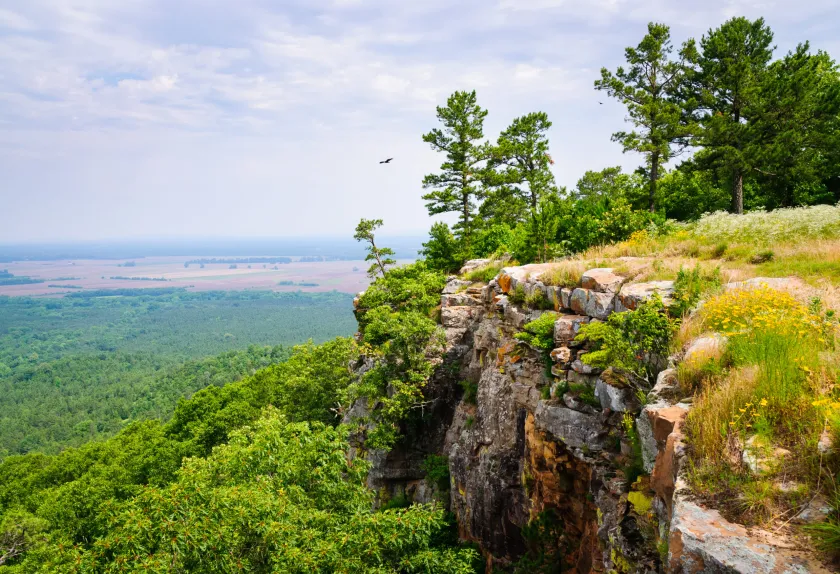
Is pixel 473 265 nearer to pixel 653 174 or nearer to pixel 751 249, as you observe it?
pixel 653 174

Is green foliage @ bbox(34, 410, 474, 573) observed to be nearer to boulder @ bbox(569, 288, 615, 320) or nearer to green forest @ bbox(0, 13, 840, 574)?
green forest @ bbox(0, 13, 840, 574)

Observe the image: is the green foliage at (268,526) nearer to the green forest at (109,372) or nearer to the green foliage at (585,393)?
the green foliage at (585,393)

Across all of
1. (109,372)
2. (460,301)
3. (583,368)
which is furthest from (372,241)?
(109,372)

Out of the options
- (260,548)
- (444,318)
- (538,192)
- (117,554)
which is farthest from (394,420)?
(538,192)

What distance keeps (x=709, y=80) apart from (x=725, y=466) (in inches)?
889

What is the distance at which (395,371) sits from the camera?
1809 centimetres

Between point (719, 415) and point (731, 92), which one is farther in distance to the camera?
point (731, 92)

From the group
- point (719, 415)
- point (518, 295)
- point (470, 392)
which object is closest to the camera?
point (719, 415)

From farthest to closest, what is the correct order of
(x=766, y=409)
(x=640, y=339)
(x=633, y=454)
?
(x=640, y=339) → (x=633, y=454) → (x=766, y=409)

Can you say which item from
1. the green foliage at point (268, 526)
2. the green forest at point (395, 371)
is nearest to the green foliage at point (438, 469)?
the green forest at point (395, 371)

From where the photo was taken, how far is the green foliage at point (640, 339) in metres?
8.19

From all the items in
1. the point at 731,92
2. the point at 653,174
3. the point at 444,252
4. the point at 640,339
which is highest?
the point at 731,92

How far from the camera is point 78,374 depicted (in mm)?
115875

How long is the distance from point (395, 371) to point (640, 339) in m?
11.0
